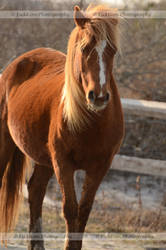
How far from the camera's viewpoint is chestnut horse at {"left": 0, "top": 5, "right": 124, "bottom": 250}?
102 inches

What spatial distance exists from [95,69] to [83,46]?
18cm

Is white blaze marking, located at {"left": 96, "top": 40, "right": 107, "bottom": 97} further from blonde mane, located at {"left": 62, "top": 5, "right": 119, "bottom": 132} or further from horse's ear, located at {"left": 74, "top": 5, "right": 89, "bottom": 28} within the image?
horse's ear, located at {"left": 74, "top": 5, "right": 89, "bottom": 28}

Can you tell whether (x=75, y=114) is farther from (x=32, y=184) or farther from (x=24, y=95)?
(x=32, y=184)

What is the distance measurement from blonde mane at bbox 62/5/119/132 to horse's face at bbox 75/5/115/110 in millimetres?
29

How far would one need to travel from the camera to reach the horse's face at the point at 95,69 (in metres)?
2.47

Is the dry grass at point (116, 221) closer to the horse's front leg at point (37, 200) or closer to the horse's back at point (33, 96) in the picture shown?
the horse's front leg at point (37, 200)

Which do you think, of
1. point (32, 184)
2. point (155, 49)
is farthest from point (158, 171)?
point (155, 49)

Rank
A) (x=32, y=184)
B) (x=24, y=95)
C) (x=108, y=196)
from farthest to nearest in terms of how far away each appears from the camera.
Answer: (x=108, y=196) → (x=32, y=184) → (x=24, y=95)

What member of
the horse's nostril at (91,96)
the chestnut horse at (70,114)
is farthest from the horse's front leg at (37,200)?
the horse's nostril at (91,96)

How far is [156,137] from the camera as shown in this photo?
22.6 feet

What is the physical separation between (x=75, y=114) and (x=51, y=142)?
329 millimetres

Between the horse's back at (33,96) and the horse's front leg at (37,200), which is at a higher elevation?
the horse's back at (33,96)

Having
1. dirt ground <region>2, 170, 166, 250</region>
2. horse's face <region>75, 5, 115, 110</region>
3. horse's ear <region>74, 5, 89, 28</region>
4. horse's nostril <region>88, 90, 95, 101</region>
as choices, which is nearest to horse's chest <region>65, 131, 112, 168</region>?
horse's face <region>75, 5, 115, 110</region>

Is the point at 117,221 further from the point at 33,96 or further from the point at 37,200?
the point at 33,96
